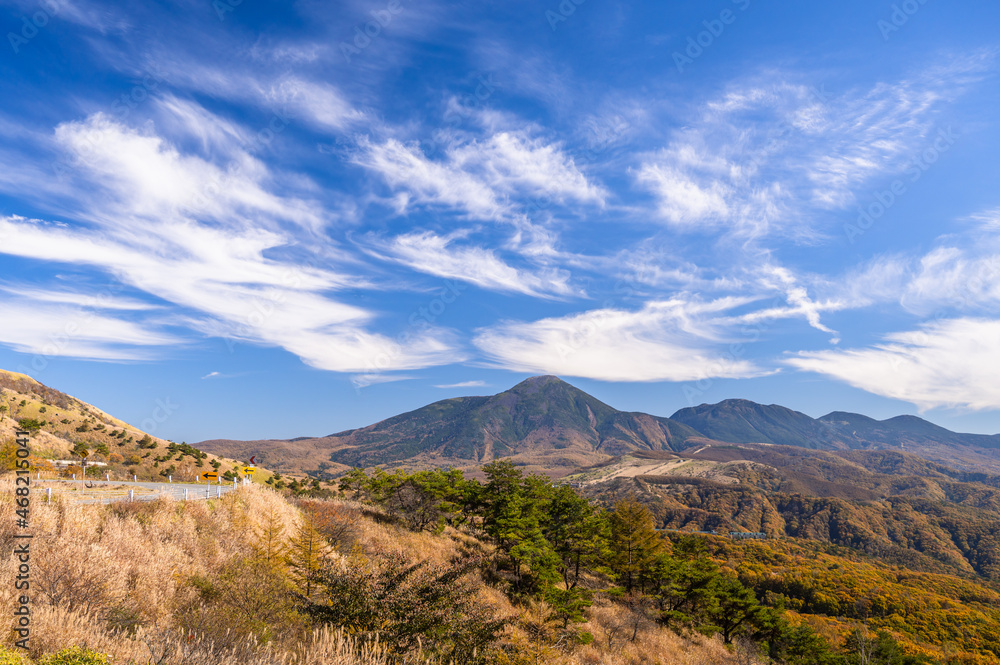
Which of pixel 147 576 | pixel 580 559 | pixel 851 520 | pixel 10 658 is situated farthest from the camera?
pixel 851 520

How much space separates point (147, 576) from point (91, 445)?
4362 centimetres

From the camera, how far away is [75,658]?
189 inches

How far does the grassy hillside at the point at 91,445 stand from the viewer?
33.7 m

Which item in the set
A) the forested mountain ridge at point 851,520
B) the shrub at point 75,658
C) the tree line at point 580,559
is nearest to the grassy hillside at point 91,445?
the tree line at point 580,559

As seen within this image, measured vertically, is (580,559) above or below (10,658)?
below

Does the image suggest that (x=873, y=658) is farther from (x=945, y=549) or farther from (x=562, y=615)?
(x=945, y=549)

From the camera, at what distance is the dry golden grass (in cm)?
594

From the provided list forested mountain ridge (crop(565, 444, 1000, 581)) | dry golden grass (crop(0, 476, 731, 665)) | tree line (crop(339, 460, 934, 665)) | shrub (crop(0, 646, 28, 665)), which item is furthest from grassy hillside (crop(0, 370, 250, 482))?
forested mountain ridge (crop(565, 444, 1000, 581))

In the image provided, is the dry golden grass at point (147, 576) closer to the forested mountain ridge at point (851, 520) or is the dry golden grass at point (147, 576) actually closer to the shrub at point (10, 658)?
the shrub at point (10, 658)

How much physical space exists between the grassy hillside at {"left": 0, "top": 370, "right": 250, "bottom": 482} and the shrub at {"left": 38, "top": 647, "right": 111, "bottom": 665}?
30410 millimetres

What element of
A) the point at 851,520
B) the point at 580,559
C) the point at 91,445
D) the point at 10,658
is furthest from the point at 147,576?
the point at 851,520

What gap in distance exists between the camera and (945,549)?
113062mm

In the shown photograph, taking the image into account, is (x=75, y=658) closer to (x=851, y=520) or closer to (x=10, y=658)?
(x=10, y=658)

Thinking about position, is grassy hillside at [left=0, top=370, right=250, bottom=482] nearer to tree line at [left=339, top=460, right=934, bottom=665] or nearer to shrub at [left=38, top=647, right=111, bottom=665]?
tree line at [left=339, top=460, right=934, bottom=665]
